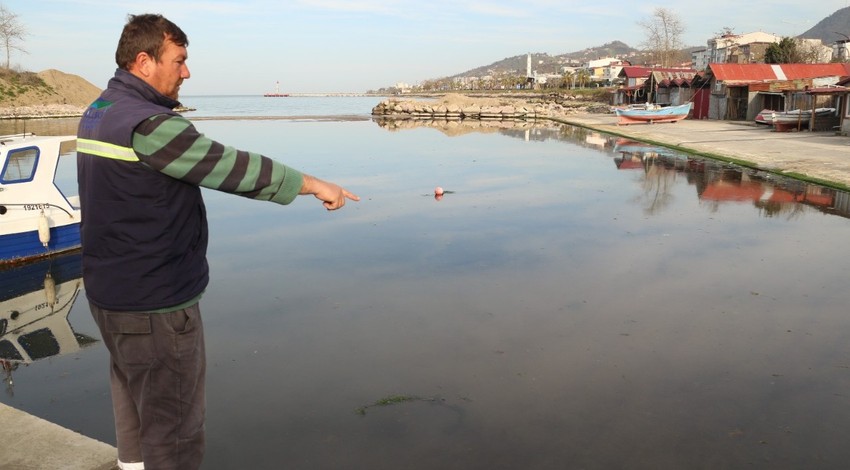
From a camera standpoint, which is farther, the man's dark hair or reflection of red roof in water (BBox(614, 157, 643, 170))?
reflection of red roof in water (BBox(614, 157, 643, 170))

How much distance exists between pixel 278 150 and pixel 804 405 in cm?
2856

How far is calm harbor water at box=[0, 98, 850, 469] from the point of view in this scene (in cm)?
→ 505

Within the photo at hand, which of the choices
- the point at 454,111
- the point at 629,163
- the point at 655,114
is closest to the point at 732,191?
the point at 629,163

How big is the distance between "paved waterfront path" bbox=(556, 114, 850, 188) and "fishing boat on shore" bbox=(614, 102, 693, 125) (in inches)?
168

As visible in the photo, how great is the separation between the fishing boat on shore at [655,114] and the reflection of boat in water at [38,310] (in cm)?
4290

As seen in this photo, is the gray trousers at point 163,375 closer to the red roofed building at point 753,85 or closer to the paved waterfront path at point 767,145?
the paved waterfront path at point 767,145

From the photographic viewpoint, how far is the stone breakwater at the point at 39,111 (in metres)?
77.2

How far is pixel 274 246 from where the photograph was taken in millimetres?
11891

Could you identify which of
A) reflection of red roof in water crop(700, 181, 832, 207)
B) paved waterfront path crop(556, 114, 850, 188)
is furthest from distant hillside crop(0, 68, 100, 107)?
reflection of red roof in water crop(700, 181, 832, 207)

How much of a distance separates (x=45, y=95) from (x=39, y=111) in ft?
43.2

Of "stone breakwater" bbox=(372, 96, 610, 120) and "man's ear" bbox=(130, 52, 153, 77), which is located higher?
"man's ear" bbox=(130, 52, 153, 77)

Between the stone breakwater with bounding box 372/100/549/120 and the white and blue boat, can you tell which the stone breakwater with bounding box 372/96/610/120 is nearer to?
the stone breakwater with bounding box 372/100/549/120

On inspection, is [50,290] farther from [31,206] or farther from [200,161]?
[200,161]

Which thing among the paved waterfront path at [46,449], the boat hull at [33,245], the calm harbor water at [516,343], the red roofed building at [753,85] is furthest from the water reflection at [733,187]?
the red roofed building at [753,85]
